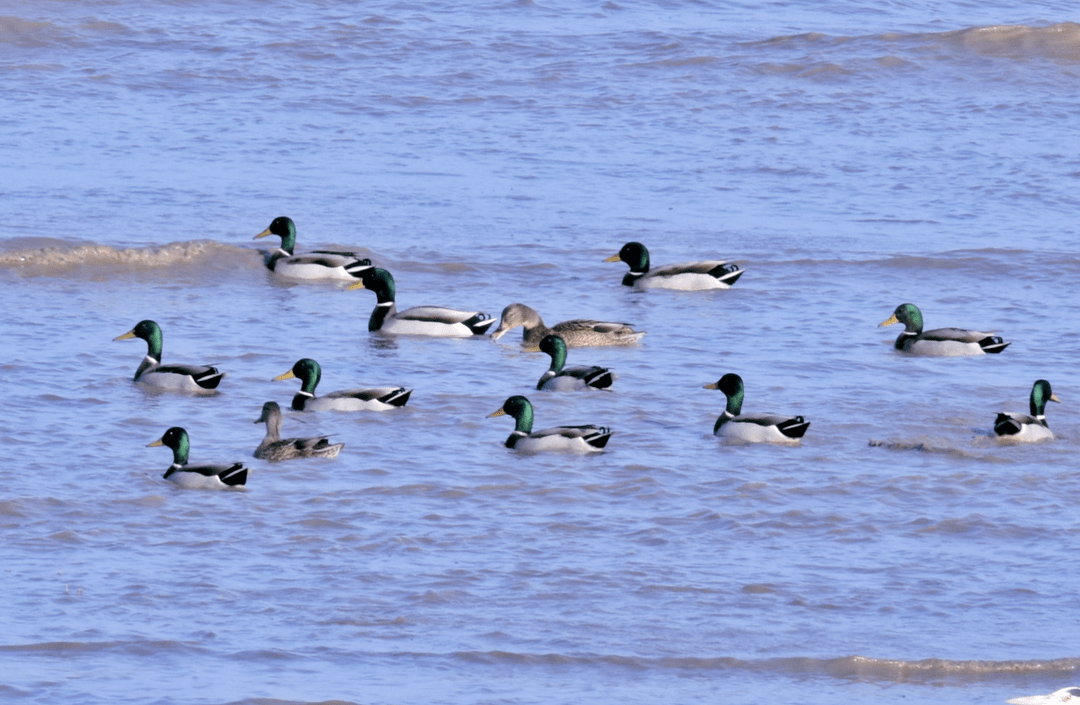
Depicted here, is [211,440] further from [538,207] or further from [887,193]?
[887,193]

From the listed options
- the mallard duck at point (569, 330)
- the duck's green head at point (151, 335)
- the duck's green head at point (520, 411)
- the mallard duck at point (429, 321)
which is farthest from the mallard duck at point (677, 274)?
the duck's green head at point (151, 335)

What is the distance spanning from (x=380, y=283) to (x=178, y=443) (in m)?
5.07

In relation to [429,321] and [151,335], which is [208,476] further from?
[429,321]

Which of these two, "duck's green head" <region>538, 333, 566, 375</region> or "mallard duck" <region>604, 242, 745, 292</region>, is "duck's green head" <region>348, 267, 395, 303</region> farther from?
"mallard duck" <region>604, 242, 745, 292</region>

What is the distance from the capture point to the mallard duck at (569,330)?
1473cm

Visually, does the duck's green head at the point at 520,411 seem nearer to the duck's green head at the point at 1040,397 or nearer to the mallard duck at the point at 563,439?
the mallard duck at the point at 563,439

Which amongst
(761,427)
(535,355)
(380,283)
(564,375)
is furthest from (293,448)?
(380,283)

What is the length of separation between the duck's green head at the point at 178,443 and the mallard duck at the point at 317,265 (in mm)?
5714

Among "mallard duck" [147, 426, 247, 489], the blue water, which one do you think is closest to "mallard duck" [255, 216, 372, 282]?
→ the blue water

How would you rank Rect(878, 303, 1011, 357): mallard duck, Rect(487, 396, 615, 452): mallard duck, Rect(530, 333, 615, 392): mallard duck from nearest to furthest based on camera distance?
Rect(487, 396, 615, 452): mallard duck
Rect(530, 333, 615, 392): mallard duck
Rect(878, 303, 1011, 357): mallard duck

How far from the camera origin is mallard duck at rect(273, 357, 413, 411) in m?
12.6

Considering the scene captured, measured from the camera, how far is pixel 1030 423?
12.1m

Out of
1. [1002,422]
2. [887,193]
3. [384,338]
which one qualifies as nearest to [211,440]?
[384,338]

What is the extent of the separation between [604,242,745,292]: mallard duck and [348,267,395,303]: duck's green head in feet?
8.00
